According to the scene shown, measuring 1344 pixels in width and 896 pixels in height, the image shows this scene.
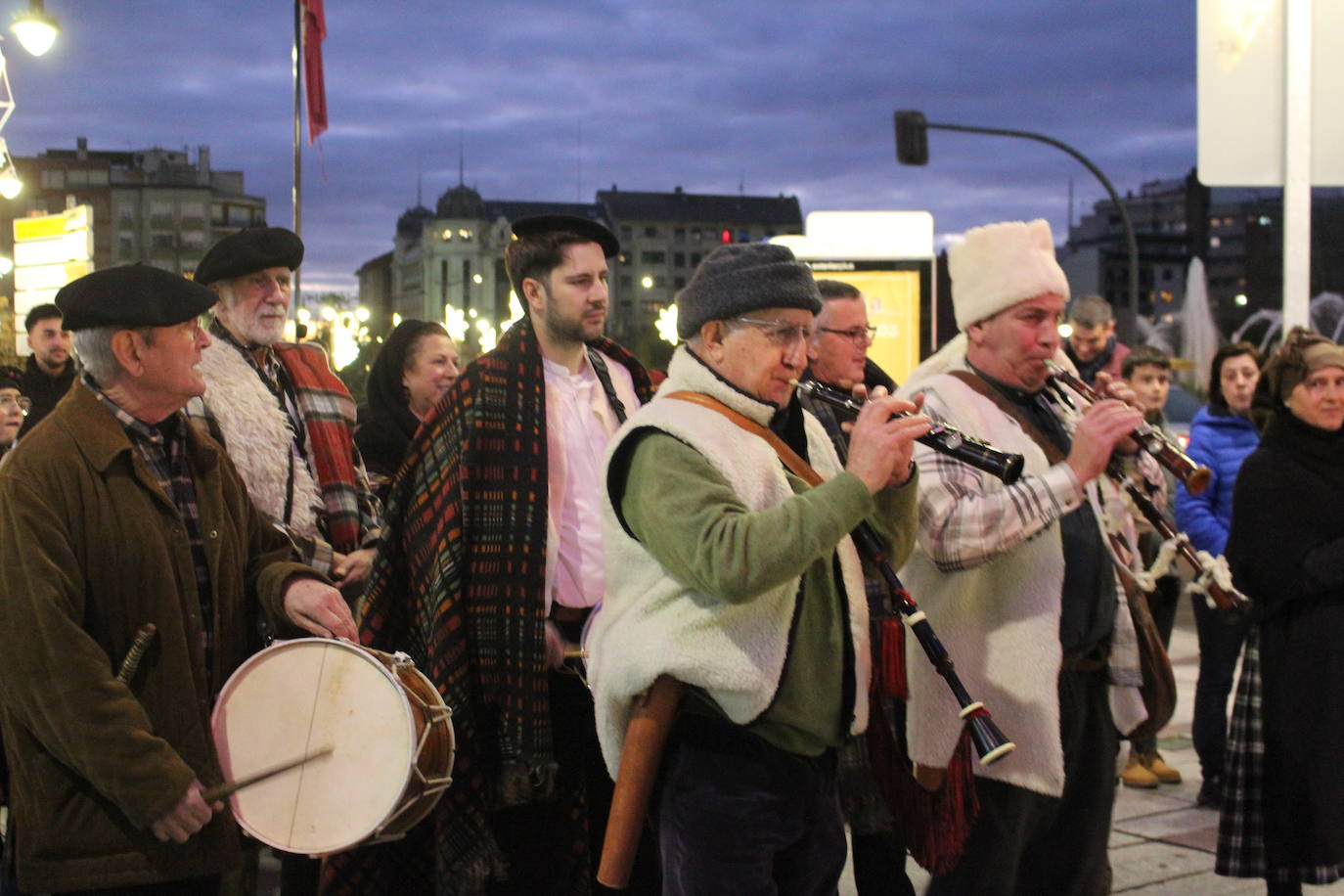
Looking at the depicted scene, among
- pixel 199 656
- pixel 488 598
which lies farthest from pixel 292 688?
pixel 488 598

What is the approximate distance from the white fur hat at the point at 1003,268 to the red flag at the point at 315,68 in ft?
37.6

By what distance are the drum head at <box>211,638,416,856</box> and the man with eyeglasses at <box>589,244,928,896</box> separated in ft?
1.69

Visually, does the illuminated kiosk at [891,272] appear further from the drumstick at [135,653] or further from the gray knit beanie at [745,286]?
the drumstick at [135,653]

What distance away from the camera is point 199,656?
10.4 feet

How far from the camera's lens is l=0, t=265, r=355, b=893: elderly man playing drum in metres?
2.86

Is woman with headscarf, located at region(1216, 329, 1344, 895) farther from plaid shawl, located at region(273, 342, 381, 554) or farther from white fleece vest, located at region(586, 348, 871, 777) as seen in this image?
plaid shawl, located at region(273, 342, 381, 554)

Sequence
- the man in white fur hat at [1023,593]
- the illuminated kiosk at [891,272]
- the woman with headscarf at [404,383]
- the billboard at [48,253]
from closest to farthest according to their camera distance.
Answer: the man in white fur hat at [1023,593] < the woman with headscarf at [404,383] < the illuminated kiosk at [891,272] < the billboard at [48,253]

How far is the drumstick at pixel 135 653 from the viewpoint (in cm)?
297

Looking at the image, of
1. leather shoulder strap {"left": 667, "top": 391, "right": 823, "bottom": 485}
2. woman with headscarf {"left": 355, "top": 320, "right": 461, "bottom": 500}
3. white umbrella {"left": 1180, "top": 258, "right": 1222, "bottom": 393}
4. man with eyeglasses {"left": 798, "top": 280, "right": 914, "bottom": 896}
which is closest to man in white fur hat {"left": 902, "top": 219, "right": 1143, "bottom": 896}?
man with eyeglasses {"left": 798, "top": 280, "right": 914, "bottom": 896}

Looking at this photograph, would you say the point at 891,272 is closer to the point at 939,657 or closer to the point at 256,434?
the point at 256,434

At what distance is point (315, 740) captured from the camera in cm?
324

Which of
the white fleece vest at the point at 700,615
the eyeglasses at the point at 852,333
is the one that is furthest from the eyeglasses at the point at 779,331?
the eyeglasses at the point at 852,333

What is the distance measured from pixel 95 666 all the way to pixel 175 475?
0.59 metres

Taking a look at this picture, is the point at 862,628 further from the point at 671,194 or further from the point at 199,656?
the point at 671,194
